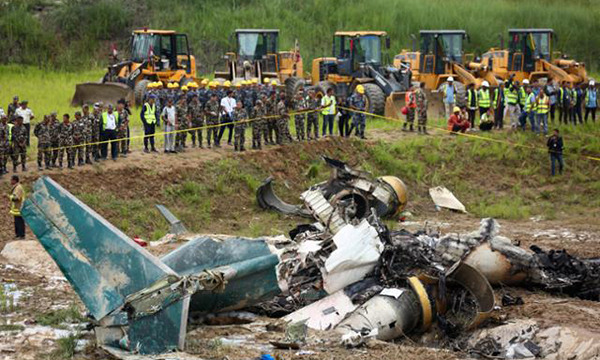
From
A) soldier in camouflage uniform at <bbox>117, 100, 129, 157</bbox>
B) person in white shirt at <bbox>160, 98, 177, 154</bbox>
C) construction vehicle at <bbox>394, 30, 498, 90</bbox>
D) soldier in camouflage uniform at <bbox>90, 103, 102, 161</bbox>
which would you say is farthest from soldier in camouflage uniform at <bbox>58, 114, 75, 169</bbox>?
construction vehicle at <bbox>394, 30, 498, 90</bbox>

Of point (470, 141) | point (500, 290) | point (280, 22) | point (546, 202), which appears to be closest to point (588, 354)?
point (500, 290)

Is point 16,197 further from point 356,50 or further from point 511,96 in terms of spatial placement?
point 356,50

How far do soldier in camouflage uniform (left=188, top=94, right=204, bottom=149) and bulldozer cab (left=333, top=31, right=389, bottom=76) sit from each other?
8.99 m

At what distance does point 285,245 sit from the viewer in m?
16.8

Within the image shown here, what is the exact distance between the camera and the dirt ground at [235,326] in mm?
12219

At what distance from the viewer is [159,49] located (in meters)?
35.0

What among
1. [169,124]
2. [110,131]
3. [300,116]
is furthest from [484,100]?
[110,131]

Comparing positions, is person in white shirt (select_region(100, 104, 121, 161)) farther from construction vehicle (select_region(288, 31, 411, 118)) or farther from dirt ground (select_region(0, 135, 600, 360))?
construction vehicle (select_region(288, 31, 411, 118))

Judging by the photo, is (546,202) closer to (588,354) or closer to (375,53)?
(375,53)

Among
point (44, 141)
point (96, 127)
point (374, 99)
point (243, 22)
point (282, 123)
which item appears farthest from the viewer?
point (243, 22)

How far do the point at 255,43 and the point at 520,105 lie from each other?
9.45 metres

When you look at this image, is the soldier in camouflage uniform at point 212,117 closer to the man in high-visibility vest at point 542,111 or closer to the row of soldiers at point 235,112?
the row of soldiers at point 235,112

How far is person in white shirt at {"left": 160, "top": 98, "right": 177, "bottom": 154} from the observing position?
2427 centimetres

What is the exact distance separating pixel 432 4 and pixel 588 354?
39507 millimetres
